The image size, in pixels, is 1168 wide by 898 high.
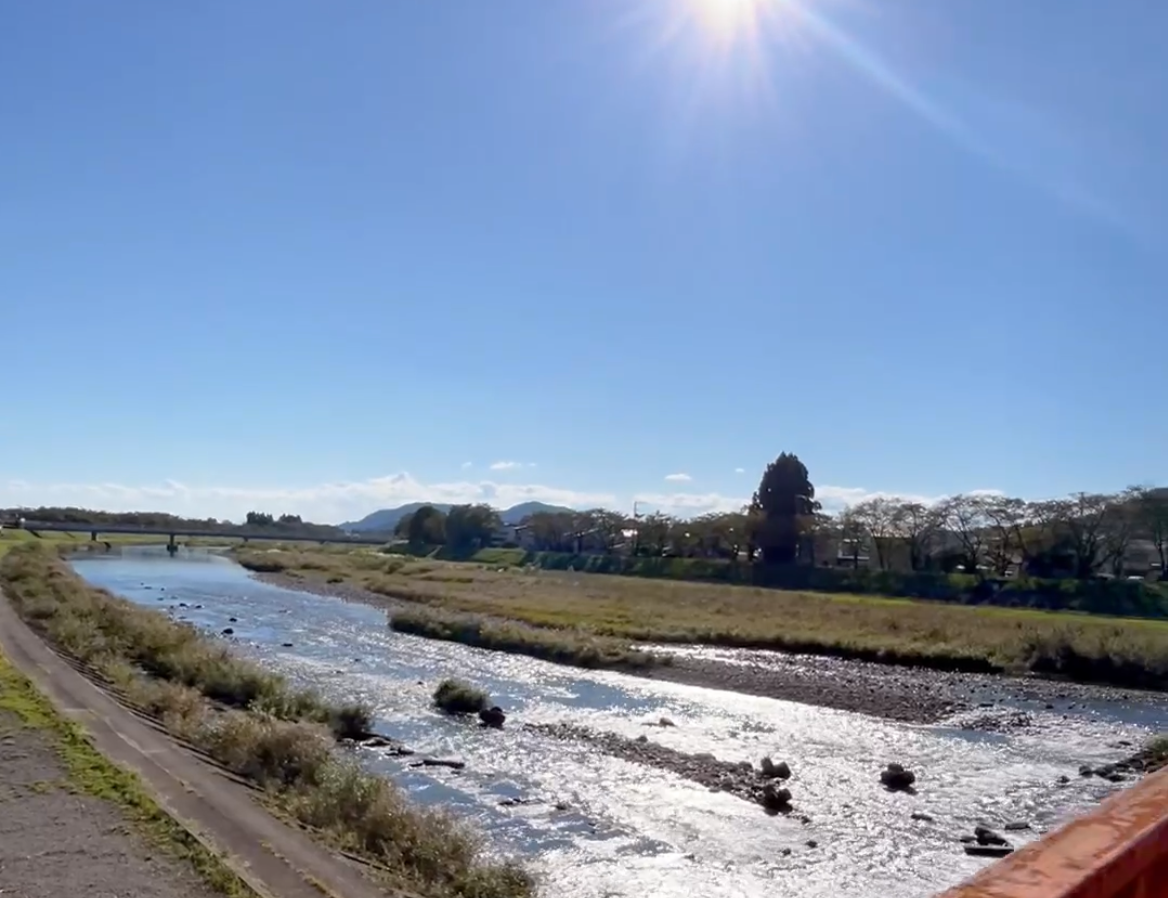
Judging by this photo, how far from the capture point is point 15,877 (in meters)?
8.27

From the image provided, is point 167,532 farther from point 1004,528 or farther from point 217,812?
point 217,812

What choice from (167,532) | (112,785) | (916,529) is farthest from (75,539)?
(112,785)

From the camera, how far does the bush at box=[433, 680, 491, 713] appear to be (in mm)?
24547

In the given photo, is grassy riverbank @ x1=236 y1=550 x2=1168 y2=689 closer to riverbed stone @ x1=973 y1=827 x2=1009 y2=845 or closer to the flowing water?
the flowing water

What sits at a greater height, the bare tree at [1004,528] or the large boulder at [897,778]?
the bare tree at [1004,528]

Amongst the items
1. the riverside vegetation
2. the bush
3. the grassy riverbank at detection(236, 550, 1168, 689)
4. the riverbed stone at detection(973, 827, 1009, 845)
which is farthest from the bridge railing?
the grassy riverbank at detection(236, 550, 1168, 689)

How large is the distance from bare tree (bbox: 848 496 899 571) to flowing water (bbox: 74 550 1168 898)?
170ft

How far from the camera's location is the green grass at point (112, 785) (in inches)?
339

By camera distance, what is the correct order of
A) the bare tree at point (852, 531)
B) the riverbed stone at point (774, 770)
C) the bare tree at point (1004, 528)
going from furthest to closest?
1. the bare tree at point (852, 531)
2. the bare tree at point (1004, 528)
3. the riverbed stone at point (774, 770)

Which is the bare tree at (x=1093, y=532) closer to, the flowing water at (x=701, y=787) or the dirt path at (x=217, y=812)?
the flowing water at (x=701, y=787)

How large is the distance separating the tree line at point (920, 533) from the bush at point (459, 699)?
177 feet

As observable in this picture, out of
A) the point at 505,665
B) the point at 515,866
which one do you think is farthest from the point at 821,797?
the point at 505,665

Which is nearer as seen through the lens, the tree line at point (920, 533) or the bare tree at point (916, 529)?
the tree line at point (920, 533)

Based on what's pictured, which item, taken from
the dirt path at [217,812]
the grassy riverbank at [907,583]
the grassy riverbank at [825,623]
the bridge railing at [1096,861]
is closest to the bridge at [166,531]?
the grassy riverbank at [907,583]
